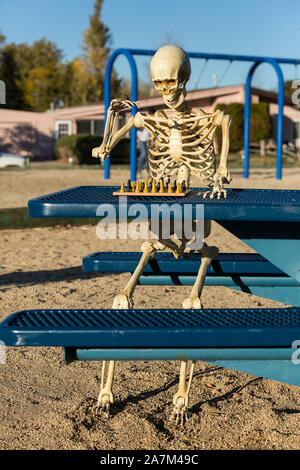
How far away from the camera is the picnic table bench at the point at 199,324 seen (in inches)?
90.0

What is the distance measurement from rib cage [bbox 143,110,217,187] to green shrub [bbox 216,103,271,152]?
2302 cm

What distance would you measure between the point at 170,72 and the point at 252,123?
24512 mm

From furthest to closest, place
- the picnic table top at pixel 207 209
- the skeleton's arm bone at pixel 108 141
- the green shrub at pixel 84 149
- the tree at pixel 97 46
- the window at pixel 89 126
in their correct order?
the tree at pixel 97 46 → the window at pixel 89 126 → the green shrub at pixel 84 149 → the skeleton's arm bone at pixel 108 141 → the picnic table top at pixel 207 209

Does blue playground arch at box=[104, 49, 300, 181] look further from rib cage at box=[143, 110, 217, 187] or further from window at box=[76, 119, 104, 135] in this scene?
window at box=[76, 119, 104, 135]

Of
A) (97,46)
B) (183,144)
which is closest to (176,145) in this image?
(183,144)

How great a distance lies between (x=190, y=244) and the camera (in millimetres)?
3199

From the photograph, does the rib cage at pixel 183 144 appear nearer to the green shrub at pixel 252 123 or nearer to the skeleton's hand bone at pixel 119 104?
the skeleton's hand bone at pixel 119 104

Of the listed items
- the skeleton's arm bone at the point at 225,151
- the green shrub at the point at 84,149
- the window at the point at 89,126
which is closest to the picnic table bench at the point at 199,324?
the skeleton's arm bone at the point at 225,151

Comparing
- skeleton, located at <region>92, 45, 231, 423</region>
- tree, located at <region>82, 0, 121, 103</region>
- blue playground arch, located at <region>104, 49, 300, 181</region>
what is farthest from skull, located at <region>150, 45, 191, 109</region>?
tree, located at <region>82, 0, 121, 103</region>

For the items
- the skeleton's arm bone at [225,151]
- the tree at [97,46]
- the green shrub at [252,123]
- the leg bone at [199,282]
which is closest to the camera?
the leg bone at [199,282]

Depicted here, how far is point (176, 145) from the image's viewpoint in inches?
128

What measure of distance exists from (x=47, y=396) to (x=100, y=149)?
1.29 metres
